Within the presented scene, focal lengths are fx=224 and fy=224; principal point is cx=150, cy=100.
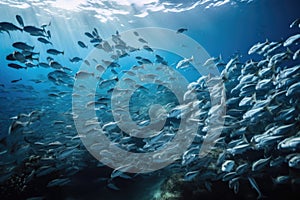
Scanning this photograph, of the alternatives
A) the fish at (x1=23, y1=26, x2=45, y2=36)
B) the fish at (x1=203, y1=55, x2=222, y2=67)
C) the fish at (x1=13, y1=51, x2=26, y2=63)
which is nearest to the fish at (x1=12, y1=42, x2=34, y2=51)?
the fish at (x1=13, y1=51, x2=26, y2=63)

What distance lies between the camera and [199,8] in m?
26.8

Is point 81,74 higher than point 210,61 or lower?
higher

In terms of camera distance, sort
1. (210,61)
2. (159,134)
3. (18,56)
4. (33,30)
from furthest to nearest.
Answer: (210,61)
(33,30)
(18,56)
(159,134)

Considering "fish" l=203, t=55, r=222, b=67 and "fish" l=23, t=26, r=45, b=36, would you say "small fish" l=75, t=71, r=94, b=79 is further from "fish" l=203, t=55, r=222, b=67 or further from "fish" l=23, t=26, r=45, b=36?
"fish" l=203, t=55, r=222, b=67

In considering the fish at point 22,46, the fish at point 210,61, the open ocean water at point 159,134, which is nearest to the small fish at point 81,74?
the open ocean water at point 159,134

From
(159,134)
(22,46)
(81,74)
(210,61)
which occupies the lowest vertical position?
(159,134)

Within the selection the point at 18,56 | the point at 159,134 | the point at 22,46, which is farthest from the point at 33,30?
the point at 159,134

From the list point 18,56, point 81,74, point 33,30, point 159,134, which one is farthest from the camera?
point 81,74

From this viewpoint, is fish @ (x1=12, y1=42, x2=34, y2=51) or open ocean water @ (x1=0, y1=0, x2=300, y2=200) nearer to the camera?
open ocean water @ (x1=0, y1=0, x2=300, y2=200)

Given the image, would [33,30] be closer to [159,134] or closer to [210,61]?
[159,134]

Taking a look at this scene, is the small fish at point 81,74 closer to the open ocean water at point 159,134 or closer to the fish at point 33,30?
the open ocean water at point 159,134

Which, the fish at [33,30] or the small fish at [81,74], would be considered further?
the small fish at [81,74]

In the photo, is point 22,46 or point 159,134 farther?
point 22,46

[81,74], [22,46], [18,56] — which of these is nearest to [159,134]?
[81,74]
